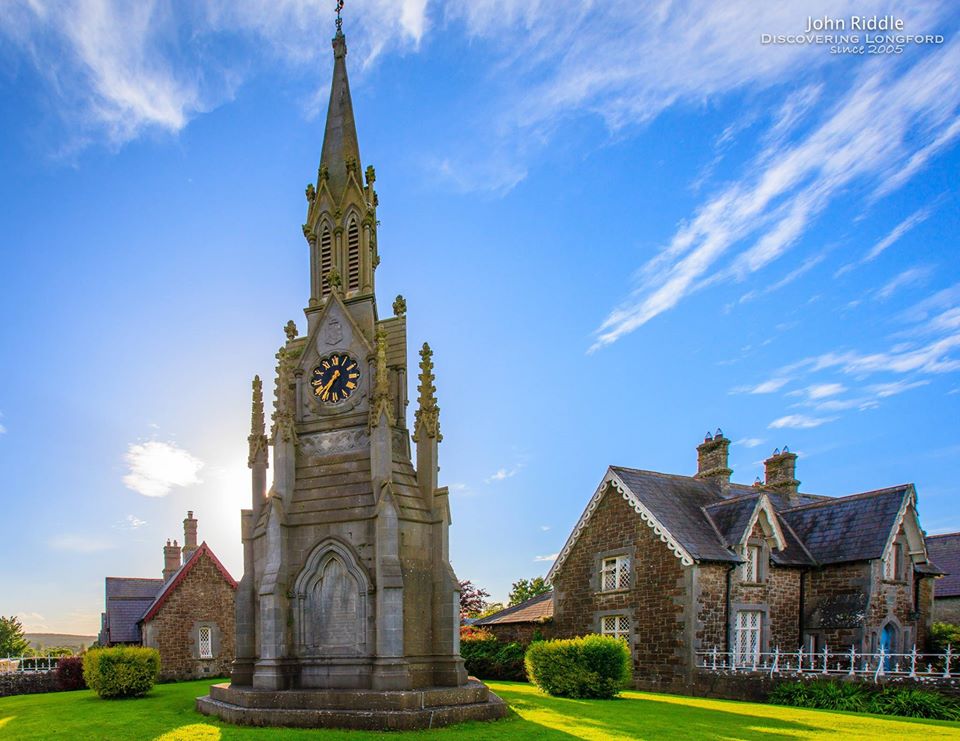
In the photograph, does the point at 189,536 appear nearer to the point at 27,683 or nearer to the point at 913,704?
the point at 27,683

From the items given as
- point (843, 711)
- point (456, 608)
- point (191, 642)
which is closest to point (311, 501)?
point (456, 608)

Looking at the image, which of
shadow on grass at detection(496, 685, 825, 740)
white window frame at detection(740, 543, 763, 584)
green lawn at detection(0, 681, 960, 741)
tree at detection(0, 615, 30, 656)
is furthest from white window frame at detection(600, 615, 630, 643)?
tree at detection(0, 615, 30, 656)

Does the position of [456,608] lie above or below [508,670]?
above

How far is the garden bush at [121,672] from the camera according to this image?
2403 centimetres

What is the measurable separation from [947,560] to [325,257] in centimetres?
3672

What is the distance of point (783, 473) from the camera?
112 feet

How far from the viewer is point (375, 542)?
17594 millimetres

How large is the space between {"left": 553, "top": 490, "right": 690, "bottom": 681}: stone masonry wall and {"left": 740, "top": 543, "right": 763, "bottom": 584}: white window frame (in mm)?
2748

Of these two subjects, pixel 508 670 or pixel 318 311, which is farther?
pixel 508 670

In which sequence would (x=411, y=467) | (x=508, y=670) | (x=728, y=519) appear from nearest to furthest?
(x=411, y=467), (x=728, y=519), (x=508, y=670)

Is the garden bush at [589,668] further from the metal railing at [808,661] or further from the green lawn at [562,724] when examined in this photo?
the metal railing at [808,661]

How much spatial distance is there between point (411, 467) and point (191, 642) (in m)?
22.1

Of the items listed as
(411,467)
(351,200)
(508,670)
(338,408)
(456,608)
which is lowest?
(508,670)

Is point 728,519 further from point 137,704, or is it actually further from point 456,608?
point 137,704
